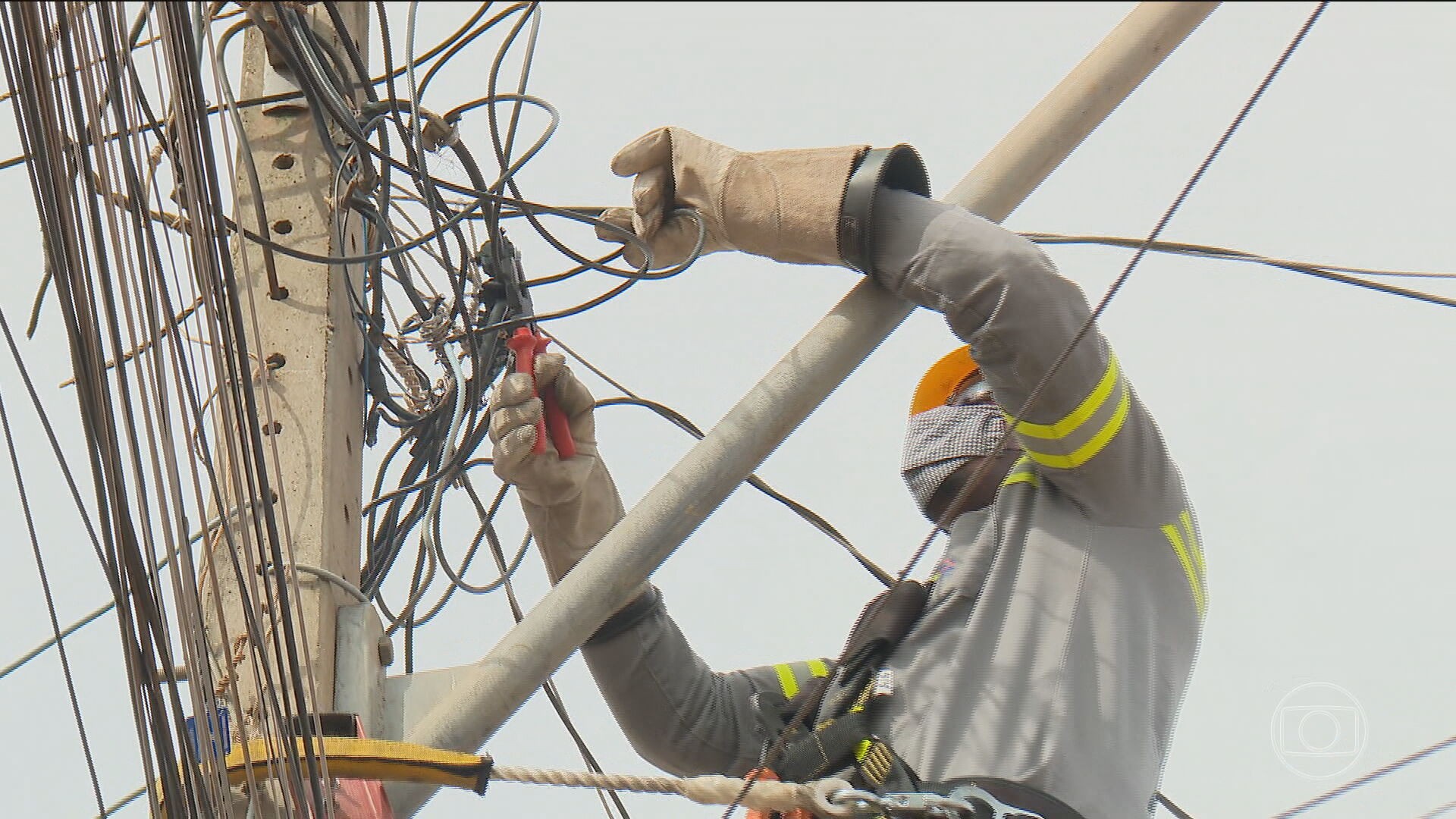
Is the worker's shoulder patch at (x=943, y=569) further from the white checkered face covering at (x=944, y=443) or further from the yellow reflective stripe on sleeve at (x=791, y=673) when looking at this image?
the yellow reflective stripe on sleeve at (x=791, y=673)

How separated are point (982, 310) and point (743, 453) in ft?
1.65

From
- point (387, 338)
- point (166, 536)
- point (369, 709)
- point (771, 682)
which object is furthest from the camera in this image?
point (387, 338)

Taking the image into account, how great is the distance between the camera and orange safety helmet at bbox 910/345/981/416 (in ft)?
12.3

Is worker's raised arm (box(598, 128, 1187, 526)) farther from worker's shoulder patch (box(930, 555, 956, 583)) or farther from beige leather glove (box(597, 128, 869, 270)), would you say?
worker's shoulder patch (box(930, 555, 956, 583))

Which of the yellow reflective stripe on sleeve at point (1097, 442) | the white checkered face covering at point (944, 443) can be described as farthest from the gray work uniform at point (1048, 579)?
the white checkered face covering at point (944, 443)

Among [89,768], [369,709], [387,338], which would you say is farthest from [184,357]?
[387,338]

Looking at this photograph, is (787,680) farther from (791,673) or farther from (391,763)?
(391,763)

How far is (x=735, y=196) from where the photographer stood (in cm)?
327

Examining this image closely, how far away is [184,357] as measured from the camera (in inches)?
113

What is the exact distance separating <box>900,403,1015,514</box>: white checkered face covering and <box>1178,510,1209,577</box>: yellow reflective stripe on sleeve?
0.39 metres

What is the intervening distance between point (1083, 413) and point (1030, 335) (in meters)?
0.16

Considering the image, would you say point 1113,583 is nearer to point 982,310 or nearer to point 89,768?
point 982,310

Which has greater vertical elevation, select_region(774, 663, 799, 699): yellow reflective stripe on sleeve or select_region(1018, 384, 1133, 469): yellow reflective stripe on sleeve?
select_region(1018, 384, 1133, 469): yellow reflective stripe on sleeve

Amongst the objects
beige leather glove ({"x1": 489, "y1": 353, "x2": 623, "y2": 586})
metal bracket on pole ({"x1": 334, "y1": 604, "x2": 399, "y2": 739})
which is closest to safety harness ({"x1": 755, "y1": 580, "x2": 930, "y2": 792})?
beige leather glove ({"x1": 489, "y1": 353, "x2": 623, "y2": 586})
